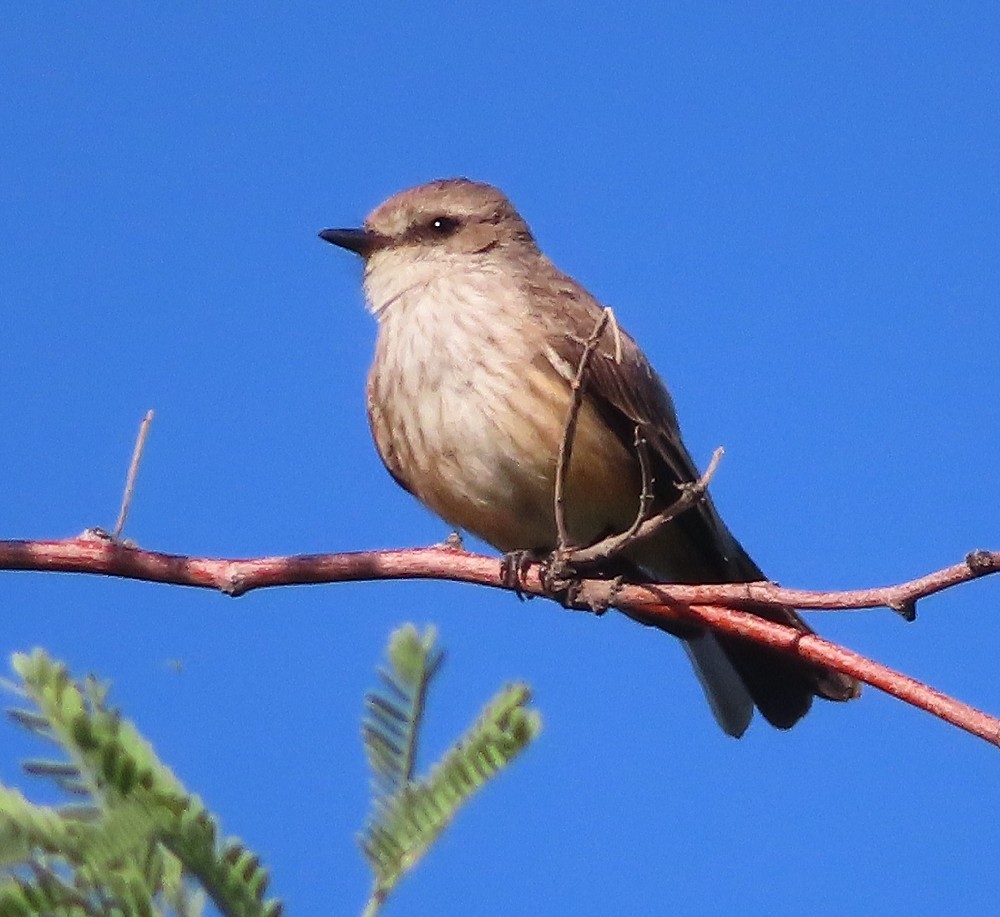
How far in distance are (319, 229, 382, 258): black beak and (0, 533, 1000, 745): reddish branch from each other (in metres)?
2.50

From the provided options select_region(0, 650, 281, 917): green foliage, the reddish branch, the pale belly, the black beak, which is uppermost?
the black beak

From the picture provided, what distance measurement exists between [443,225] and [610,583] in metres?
2.99

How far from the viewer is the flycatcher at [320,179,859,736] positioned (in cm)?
513

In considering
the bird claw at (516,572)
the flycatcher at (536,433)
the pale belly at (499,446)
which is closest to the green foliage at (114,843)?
→ the bird claw at (516,572)

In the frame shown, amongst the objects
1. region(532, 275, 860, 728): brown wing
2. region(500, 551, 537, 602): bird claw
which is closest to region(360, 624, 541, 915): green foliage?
region(500, 551, 537, 602): bird claw

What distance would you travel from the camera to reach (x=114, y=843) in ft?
4.89

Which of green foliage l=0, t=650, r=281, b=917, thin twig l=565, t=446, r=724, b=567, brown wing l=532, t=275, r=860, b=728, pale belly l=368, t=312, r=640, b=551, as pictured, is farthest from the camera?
brown wing l=532, t=275, r=860, b=728

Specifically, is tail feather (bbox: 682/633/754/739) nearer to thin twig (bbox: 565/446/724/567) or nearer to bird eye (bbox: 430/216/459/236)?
bird eye (bbox: 430/216/459/236)

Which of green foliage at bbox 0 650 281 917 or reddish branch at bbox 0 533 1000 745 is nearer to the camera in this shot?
green foliage at bbox 0 650 281 917

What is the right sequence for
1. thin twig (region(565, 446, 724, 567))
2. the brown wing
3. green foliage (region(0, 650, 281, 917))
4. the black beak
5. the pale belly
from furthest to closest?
the black beak, the brown wing, the pale belly, thin twig (region(565, 446, 724, 567)), green foliage (region(0, 650, 281, 917))

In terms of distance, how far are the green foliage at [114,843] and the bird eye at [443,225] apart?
4790mm

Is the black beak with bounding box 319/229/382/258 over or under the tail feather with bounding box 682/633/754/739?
over

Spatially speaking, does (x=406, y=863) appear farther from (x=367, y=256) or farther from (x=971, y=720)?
(x=367, y=256)

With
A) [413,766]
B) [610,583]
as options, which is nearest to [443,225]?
[610,583]
